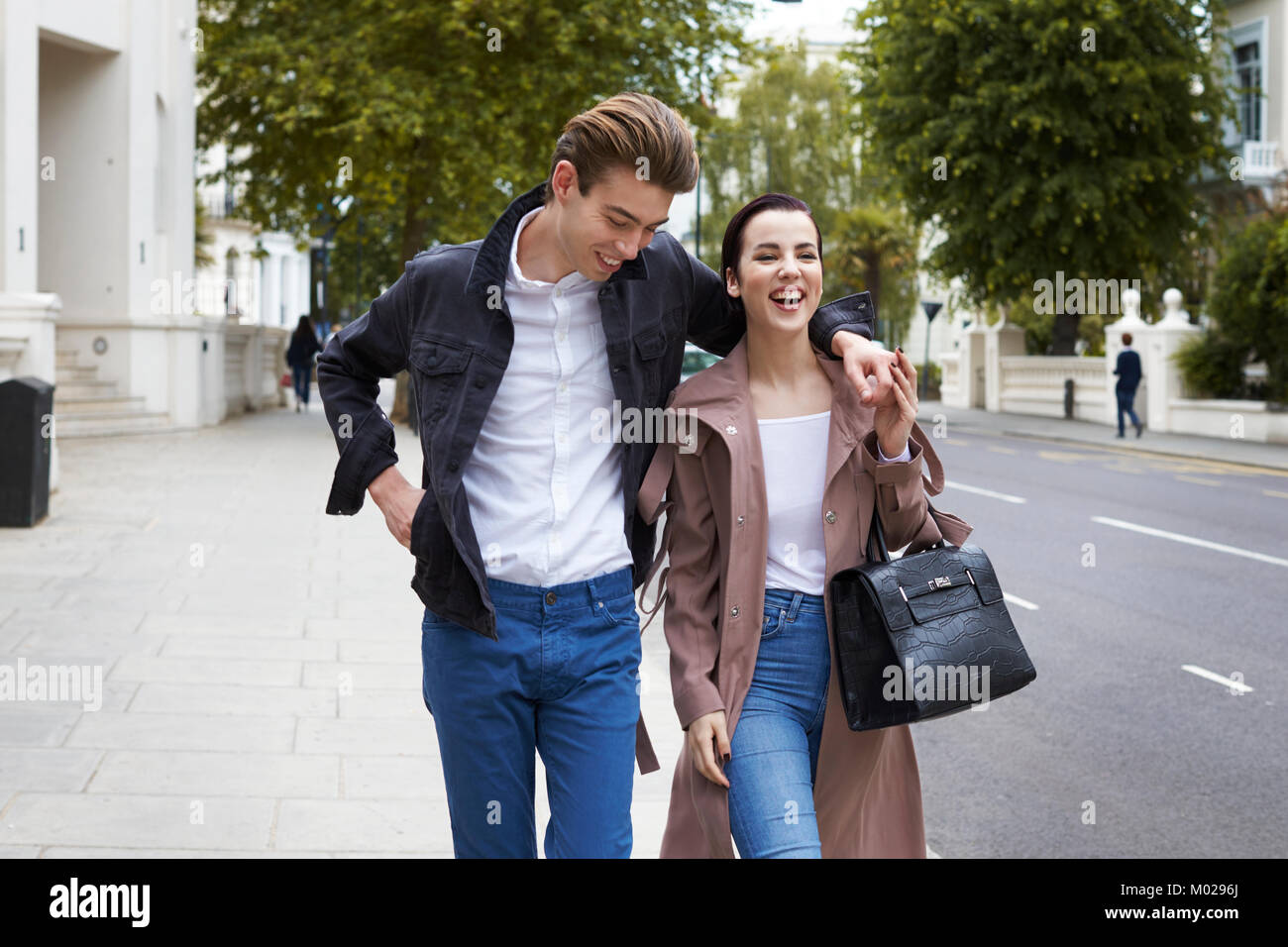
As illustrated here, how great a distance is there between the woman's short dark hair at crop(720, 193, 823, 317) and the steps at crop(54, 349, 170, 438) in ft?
61.5

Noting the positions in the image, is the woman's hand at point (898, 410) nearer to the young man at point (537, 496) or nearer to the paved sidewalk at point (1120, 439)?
the young man at point (537, 496)

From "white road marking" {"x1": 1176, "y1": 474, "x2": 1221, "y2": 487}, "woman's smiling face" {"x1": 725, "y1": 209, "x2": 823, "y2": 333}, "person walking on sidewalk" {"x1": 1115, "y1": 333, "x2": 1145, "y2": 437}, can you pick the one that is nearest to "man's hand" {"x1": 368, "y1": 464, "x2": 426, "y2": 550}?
"woman's smiling face" {"x1": 725, "y1": 209, "x2": 823, "y2": 333}

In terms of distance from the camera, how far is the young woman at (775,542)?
2.90 metres

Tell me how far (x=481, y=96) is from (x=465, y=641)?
2071cm

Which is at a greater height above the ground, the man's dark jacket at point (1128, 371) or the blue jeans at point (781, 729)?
the man's dark jacket at point (1128, 371)

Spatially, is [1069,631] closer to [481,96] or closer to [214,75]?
[481,96]

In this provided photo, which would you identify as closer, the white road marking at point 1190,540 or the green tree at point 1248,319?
the white road marking at point 1190,540

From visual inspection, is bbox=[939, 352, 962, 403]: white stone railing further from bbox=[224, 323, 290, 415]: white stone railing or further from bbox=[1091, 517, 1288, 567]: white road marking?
bbox=[1091, 517, 1288, 567]: white road marking

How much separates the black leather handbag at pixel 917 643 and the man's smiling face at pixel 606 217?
2.44 ft

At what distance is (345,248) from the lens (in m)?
50.6

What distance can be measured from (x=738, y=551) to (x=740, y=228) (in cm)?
68

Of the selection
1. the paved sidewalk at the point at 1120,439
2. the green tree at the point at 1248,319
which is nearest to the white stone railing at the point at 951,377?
the paved sidewalk at the point at 1120,439
